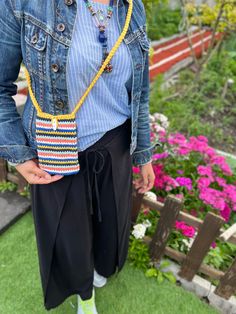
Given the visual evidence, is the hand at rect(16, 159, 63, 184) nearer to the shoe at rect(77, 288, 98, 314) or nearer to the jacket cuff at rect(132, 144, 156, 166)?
the jacket cuff at rect(132, 144, 156, 166)

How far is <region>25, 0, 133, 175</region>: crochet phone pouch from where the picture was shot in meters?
1.12

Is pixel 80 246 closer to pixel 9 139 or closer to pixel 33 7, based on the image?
pixel 9 139

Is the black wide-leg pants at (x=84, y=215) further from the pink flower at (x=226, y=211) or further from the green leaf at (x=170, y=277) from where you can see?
the pink flower at (x=226, y=211)

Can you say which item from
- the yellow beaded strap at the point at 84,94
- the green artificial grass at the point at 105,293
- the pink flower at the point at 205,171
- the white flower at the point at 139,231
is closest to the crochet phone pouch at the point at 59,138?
the yellow beaded strap at the point at 84,94

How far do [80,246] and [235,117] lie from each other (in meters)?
3.66

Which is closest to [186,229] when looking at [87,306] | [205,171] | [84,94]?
[205,171]

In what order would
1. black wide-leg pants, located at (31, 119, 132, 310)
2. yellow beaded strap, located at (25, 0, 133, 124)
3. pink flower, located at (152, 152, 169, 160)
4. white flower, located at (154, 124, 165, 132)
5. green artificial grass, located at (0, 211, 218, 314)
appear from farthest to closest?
white flower, located at (154, 124, 165, 132)
pink flower, located at (152, 152, 169, 160)
green artificial grass, located at (0, 211, 218, 314)
black wide-leg pants, located at (31, 119, 132, 310)
yellow beaded strap, located at (25, 0, 133, 124)

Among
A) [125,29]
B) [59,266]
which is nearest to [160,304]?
[59,266]

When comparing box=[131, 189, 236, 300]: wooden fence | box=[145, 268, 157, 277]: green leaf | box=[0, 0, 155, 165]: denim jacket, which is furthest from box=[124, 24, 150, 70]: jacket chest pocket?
box=[145, 268, 157, 277]: green leaf

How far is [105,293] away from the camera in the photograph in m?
2.10

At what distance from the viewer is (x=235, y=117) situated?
4.45 metres

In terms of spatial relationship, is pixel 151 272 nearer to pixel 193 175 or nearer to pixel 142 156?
pixel 193 175

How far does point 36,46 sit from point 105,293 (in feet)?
5.64

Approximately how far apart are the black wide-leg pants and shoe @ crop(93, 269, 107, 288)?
299mm
